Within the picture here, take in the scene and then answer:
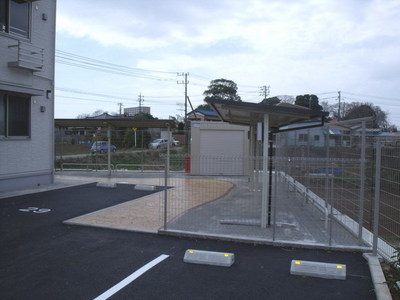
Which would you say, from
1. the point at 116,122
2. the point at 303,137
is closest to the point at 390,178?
the point at 303,137

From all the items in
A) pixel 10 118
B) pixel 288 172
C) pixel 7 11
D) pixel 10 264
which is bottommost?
pixel 10 264

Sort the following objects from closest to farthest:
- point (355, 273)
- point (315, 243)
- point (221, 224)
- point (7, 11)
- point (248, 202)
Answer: point (355, 273) < point (315, 243) < point (221, 224) < point (248, 202) < point (7, 11)

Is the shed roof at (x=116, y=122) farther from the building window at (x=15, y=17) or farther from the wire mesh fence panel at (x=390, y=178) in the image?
the wire mesh fence panel at (x=390, y=178)

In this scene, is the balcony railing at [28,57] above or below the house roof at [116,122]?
above

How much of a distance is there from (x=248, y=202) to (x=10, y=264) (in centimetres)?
590

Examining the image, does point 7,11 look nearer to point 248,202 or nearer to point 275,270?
point 248,202

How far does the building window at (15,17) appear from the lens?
1091cm

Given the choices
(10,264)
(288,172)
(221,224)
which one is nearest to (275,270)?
(221,224)

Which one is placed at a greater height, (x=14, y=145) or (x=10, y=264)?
(x=14, y=145)

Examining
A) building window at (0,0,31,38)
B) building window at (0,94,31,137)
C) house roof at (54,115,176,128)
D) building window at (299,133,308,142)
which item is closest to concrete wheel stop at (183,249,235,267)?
building window at (299,133,308,142)

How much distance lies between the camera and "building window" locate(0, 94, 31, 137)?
36.3 ft

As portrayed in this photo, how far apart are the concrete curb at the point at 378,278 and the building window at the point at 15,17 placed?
11.4 metres

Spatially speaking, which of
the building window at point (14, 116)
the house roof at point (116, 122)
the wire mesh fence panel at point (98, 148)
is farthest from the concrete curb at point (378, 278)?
the wire mesh fence panel at point (98, 148)

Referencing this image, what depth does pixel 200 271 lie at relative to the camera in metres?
4.73
